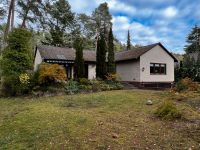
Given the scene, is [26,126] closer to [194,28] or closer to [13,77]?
[13,77]

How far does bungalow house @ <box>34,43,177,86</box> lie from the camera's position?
78.5ft

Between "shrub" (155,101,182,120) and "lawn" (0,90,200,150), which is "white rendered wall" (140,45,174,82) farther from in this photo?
"shrub" (155,101,182,120)

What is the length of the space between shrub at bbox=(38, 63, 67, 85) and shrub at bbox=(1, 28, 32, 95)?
1264mm

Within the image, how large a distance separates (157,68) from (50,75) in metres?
13.5

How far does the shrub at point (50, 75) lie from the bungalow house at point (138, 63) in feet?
20.3

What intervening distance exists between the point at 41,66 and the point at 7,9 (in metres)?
9.69

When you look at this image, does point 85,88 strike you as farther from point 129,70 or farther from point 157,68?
point 157,68

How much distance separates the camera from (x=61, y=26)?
41156 mm

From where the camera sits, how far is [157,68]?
25344 mm

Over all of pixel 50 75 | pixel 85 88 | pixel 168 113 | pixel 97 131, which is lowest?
pixel 97 131

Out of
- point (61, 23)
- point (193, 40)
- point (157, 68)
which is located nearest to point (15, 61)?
point (157, 68)

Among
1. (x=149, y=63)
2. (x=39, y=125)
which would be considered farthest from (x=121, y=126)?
(x=149, y=63)

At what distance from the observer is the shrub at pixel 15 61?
646 inches

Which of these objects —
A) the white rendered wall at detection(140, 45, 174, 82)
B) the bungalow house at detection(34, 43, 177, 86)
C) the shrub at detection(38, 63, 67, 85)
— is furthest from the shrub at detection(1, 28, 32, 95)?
the white rendered wall at detection(140, 45, 174, 82)
